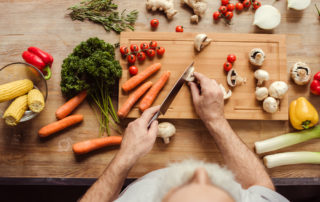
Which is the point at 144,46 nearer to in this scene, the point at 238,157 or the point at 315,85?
the point at 238,157

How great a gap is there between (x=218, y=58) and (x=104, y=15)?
3.18ft

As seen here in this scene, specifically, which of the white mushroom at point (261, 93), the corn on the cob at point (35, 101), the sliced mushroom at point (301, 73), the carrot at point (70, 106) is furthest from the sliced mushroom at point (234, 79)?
the corn on the cob at point (35, 101)

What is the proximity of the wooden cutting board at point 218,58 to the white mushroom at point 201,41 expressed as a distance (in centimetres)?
4

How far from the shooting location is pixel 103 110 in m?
1.99

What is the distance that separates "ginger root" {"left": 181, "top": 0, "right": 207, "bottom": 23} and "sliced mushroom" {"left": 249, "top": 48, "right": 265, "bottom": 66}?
49cm

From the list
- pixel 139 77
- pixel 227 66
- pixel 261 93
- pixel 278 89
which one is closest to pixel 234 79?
pixel 227 66

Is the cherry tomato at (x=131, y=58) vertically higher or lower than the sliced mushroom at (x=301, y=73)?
higher

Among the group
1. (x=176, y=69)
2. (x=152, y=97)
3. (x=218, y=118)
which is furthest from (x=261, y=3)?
(x=152, y=97)

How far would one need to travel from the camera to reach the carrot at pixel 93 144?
1912mm

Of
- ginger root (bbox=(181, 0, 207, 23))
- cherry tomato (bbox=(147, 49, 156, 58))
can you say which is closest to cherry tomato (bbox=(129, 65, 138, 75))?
cherry tomato (bbox=(147, 49, 156, 58))

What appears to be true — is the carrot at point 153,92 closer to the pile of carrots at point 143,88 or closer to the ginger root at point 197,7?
the pile of carrots at point 143,88

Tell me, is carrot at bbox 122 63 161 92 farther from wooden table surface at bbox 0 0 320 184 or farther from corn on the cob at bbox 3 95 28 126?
corn on the cob at bbox 3 95 28 126

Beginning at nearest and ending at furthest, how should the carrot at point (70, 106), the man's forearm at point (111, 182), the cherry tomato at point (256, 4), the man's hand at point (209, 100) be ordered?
the man's forearm at point (111, 182) < the man's hand at point (209, 100) < the carrot at point (70, 106) < the cherry tomato at point (256, 4)

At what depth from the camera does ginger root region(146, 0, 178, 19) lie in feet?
6.61
